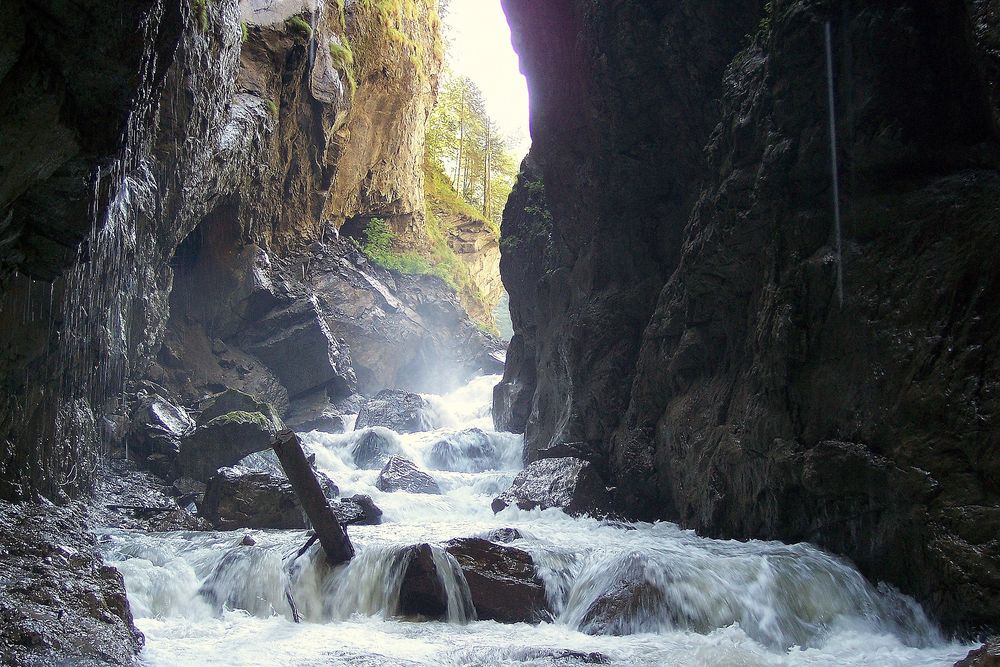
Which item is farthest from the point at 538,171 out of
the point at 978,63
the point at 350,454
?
the point at 978,63

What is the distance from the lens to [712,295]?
9.64 metres

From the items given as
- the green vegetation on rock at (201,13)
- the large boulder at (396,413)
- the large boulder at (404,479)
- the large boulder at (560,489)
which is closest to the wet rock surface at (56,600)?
the large boulder at (560,489)

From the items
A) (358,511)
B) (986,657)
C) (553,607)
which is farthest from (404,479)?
(986,657)

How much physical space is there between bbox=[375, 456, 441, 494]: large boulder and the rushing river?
519 centimetres

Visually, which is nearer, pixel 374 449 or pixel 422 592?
pixel 422 592

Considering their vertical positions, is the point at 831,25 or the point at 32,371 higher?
the point at 831,25

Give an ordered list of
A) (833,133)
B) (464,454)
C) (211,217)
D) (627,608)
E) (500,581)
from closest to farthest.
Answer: (627,608) → (500,581) → (833,133) → (464,454) → (211,217)

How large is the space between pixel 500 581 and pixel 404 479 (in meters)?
7.58

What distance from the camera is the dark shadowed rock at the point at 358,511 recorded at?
A: 10.8m

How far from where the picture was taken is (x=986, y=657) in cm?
436

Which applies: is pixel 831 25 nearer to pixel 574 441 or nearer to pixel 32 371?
pixel 574 441

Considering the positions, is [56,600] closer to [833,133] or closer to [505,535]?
[505,535]

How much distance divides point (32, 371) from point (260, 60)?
42.3ft

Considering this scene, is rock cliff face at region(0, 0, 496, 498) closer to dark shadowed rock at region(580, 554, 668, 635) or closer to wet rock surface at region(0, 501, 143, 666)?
wet rock surface at region(0, 501, 143, 666)
